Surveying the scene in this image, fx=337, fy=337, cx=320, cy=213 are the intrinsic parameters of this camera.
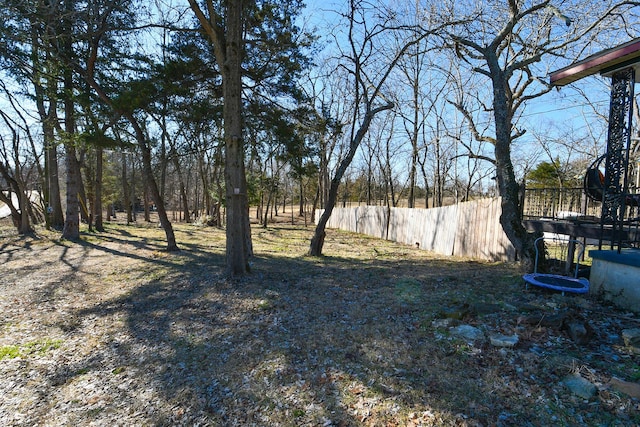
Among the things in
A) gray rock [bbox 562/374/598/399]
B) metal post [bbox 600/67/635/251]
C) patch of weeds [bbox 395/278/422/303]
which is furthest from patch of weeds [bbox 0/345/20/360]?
metal post [bbox 600/67/635/251]

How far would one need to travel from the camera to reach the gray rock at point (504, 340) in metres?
3.05

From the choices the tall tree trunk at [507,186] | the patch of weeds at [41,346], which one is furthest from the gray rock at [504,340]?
the patch of weeds at [41,346]

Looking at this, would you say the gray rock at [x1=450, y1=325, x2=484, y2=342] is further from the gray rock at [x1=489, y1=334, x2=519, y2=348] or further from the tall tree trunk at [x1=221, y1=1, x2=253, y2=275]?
the tall tree trunk at [x1=221, y1=1, x2=253, y2=275]

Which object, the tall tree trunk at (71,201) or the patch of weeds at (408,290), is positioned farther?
the tall tree trunk at (71,201)

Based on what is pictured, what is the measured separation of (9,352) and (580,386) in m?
5.59

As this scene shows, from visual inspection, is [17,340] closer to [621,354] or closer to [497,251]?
[621,354]

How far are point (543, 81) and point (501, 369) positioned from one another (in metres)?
12.4

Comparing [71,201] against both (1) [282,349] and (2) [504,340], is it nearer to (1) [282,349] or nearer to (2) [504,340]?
(1) [282,349]

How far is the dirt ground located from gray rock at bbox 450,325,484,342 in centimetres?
2

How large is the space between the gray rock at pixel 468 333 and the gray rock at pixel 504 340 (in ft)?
0.37

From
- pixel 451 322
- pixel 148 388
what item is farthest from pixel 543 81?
pixel 148 388

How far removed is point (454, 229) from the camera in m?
9.91

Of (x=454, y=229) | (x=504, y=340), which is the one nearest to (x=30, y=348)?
(x=504, y=340)

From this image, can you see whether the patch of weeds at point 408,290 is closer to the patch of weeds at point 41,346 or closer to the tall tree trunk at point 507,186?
the tall tree trunk at point 507,186
